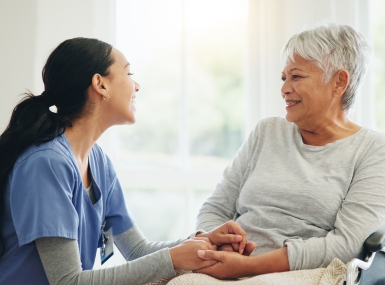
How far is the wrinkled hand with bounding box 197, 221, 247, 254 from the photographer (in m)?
1.65

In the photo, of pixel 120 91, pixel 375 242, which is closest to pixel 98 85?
pixel 120 91

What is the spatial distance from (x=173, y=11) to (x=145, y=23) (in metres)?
0.17

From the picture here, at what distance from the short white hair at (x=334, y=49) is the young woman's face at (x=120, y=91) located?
22.9 inches

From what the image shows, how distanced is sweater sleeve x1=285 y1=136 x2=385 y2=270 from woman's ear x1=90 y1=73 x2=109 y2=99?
2.42 ft

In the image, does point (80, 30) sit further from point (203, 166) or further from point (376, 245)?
point (376, 245)

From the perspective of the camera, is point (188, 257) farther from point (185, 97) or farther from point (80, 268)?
point (185, 97)

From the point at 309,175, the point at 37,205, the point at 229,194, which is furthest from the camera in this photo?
the point at 229,194

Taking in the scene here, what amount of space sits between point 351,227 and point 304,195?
0.19 meters

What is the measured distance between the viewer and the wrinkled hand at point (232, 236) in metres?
1.65

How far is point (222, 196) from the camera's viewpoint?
1964mm

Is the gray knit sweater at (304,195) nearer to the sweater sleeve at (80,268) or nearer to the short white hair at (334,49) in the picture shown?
the short white hair at (334,49)

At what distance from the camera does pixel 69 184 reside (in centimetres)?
154

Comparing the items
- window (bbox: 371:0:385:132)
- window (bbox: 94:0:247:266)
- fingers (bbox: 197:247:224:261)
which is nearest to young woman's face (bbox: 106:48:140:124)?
fingers (bbox: 197:247:224:261)

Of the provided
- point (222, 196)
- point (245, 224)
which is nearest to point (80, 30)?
point (222, 196)
